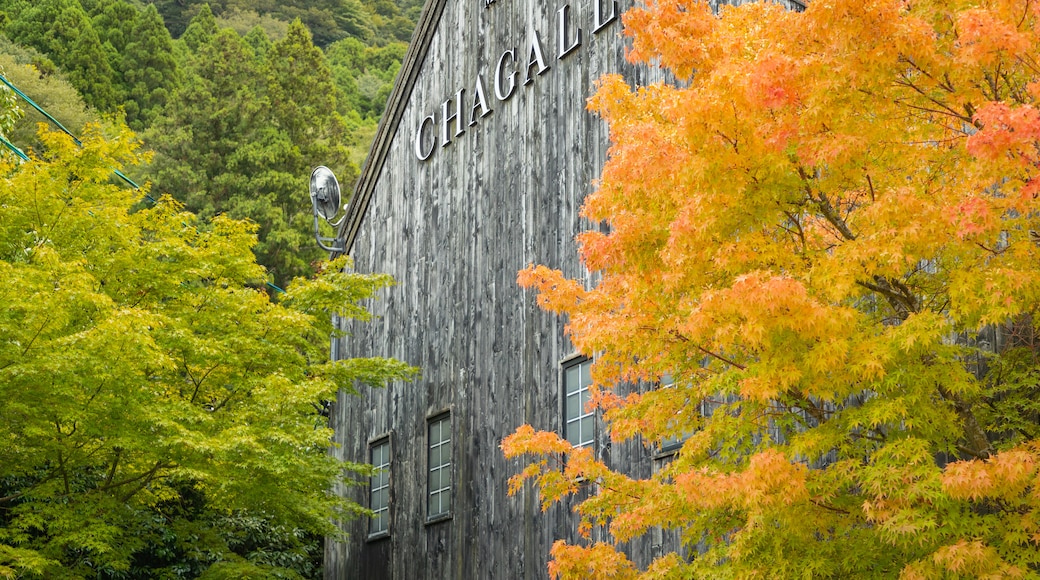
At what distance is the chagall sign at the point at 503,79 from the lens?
1530cm

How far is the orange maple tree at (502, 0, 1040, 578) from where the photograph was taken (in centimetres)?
699

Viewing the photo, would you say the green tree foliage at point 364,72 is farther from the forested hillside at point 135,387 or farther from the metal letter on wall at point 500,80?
the metal letter on wall at point 500,80

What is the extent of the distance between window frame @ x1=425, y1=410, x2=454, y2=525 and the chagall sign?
4316 mm

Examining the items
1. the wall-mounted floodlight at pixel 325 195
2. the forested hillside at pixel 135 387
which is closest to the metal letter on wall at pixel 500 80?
the forested hillside at pixel 135 387

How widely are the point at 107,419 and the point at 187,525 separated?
305 centimetres

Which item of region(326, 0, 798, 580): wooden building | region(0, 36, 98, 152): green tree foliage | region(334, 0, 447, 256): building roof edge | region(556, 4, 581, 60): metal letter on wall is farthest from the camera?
region(0, 36, 98, 152): green tree foliage

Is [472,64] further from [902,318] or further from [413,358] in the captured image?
[902,318]

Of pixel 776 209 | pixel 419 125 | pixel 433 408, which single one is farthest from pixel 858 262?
pixel 419 125

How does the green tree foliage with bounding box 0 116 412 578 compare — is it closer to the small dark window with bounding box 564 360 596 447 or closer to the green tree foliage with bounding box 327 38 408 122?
the small dark window with bounding box 564 360 596 447

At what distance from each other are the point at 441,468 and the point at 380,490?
2498mm

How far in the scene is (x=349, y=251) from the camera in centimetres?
2261

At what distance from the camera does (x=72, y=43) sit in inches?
2099

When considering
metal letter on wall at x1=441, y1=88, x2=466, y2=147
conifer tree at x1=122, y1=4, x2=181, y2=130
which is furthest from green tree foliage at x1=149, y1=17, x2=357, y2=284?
metal letter on wall at x1=441, y1=88, x2=466, y2=147

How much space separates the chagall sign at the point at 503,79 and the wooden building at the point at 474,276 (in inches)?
1.3
